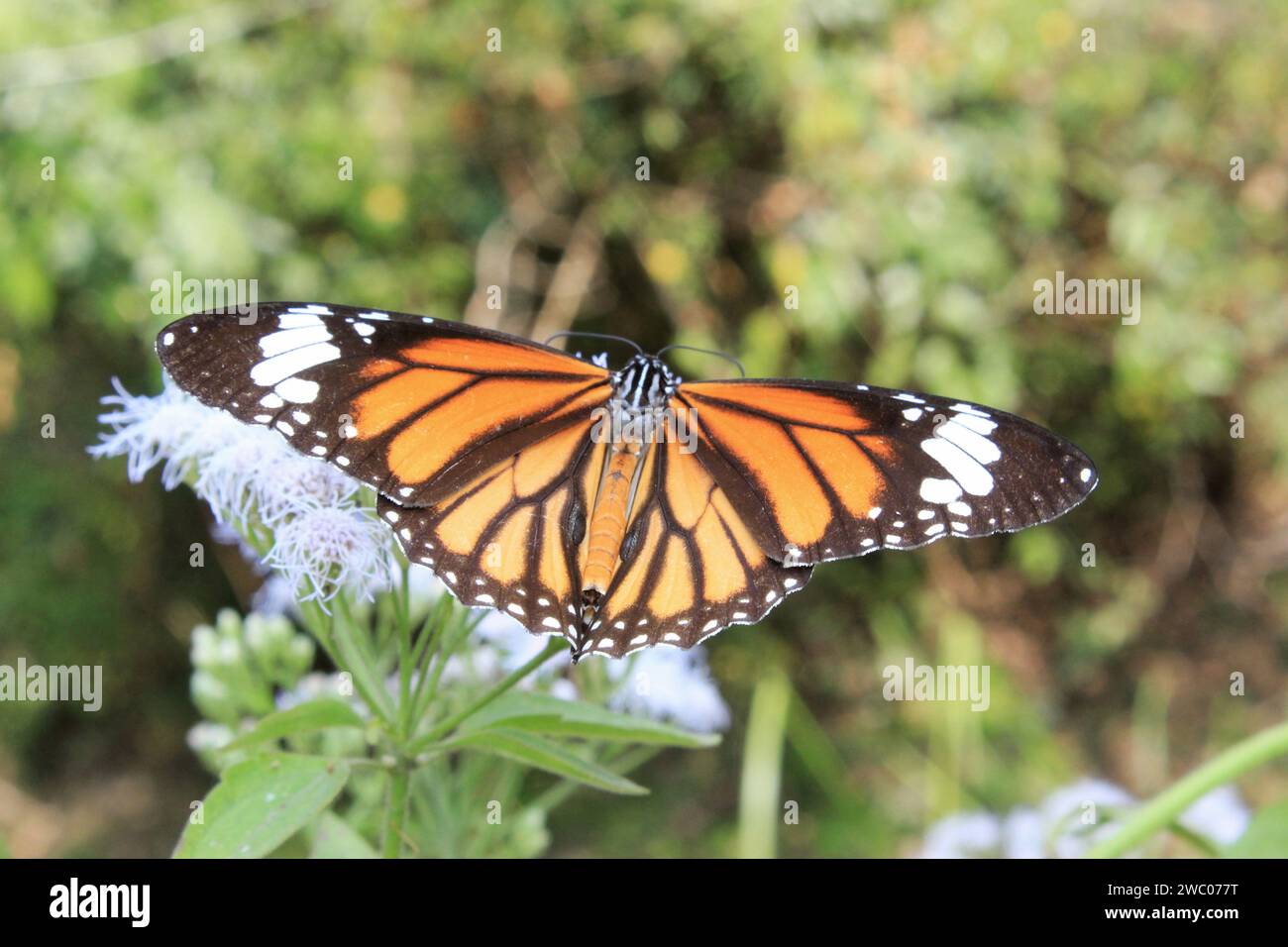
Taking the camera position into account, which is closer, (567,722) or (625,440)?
(567,722)

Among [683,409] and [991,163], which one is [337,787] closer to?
[683,409]

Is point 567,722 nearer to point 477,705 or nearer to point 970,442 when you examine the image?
point 477,705

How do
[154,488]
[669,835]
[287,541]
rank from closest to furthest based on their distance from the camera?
1. [287,541]
2. [154,488]
3. [669,835]

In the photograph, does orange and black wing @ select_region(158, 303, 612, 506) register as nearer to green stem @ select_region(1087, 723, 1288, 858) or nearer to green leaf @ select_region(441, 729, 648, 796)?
green leaf @ select_region(441, 729, 648, 796)

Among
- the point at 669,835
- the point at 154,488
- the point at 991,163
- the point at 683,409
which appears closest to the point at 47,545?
the point at 154,488

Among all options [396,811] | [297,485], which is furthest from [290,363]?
[396,811]

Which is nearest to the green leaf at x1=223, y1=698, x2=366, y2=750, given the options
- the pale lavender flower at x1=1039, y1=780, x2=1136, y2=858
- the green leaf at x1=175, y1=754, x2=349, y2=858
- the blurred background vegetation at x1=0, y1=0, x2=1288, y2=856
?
the green leaf at x1=175, y1=754, x2=349, y2=858
